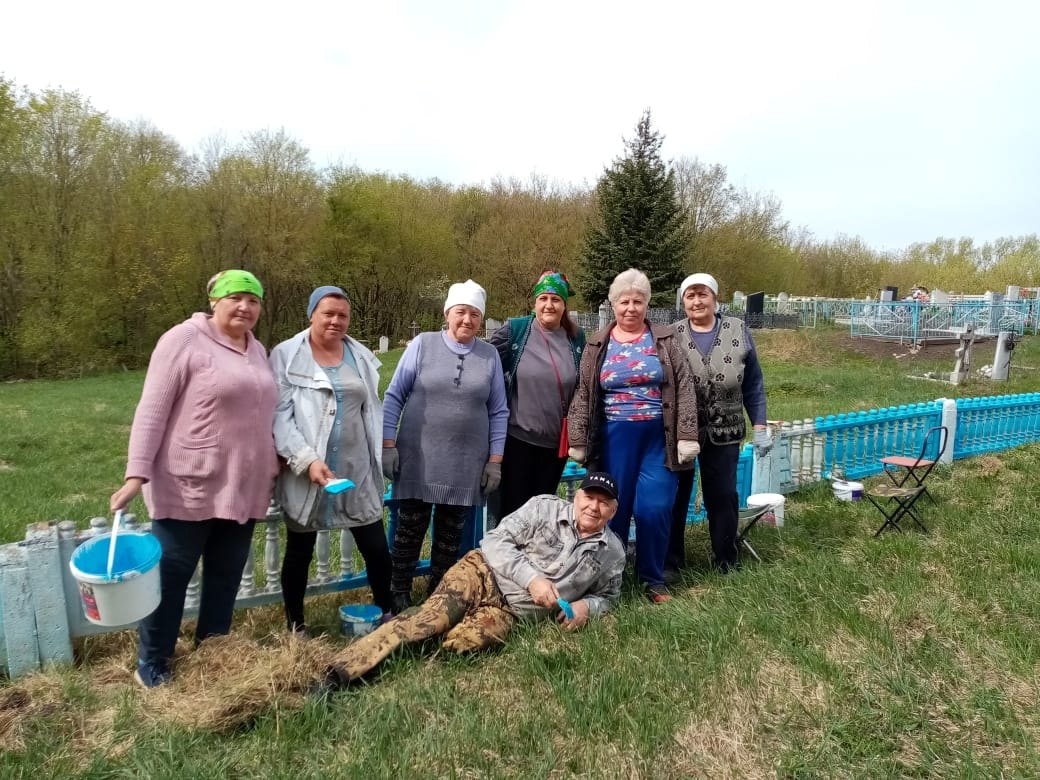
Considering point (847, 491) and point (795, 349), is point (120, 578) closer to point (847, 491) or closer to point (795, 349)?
point (847, 491)

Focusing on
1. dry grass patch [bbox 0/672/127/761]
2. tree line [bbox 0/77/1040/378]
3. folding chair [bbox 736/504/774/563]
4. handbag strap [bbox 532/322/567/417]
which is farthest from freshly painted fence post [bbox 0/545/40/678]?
tree line [bbox 0/77/1040/378]

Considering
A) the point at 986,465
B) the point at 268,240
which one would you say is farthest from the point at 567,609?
the point at 268,240

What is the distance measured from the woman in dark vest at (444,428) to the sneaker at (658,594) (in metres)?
1.06

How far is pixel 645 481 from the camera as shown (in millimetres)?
3729

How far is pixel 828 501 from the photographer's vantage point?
569 centimetres

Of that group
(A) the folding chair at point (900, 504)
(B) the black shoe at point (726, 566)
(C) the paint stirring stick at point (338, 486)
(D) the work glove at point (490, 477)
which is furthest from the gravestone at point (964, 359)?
(C) the paint stirring stick at point (338, 486)

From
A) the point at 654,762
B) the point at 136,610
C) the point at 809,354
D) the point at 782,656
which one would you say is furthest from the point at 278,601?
the point at 809,354

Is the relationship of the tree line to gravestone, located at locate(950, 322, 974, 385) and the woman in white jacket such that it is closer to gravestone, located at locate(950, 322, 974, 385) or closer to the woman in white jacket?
gravestone, located at locate(950, 322, 974, 385)

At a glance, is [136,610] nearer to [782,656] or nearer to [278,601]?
[278,601]

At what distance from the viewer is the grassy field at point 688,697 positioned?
229 cm

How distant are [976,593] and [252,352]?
379cm

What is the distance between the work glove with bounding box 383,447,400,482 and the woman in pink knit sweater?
1.98ft

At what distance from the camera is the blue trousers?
3.69 meters

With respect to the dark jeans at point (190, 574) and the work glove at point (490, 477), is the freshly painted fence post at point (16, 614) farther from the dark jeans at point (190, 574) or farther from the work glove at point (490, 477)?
the work glove at point (490, 477)
